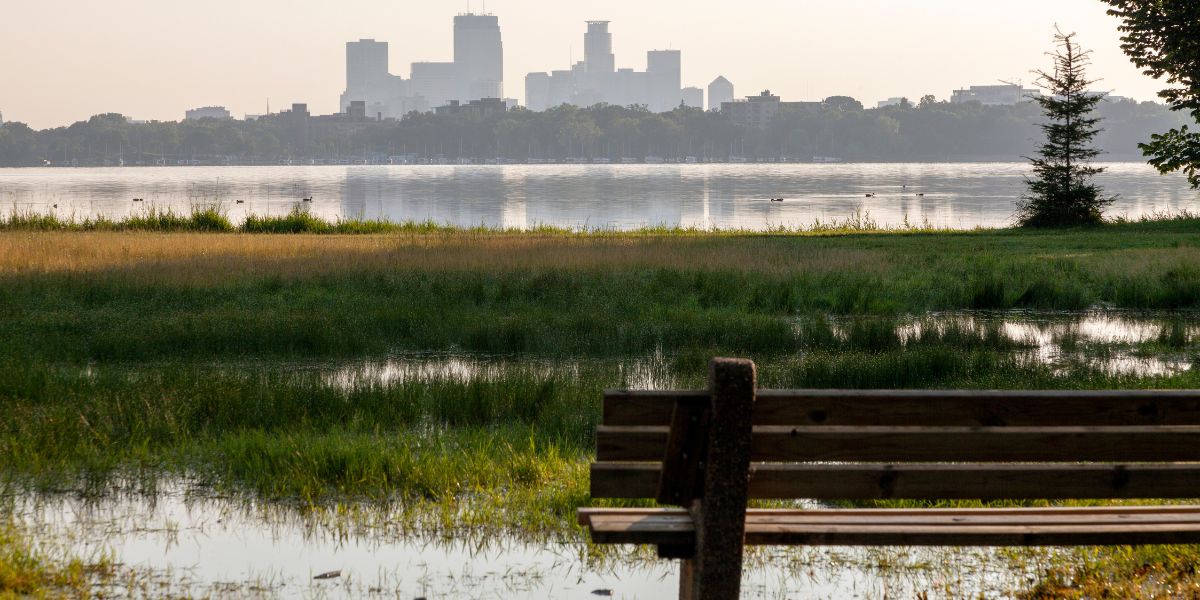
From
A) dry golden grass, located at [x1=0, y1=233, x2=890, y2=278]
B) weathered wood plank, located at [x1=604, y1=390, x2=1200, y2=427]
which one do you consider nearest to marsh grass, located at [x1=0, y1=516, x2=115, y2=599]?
weathered wood plank, located at [x1=604, y1=390, x2=1200, y2=427]

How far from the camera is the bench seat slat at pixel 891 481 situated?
418 cm

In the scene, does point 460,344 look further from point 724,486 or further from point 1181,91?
point 1181,91

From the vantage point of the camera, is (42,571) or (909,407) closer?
(909,407)

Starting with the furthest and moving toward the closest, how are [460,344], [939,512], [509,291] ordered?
[509,291], [460,344], [939,512]

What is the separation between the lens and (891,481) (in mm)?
4176

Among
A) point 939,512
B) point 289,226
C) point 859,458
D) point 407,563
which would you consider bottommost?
point 407,563

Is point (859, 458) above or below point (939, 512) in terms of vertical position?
above

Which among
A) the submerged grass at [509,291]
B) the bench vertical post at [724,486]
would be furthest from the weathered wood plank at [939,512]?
the submerged grass at [509,291]

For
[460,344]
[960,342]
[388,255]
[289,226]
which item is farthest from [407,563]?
[289,226]

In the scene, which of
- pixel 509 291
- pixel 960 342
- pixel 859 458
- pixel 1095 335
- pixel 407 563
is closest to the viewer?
pixel 859 458

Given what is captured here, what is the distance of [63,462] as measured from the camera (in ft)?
24.3

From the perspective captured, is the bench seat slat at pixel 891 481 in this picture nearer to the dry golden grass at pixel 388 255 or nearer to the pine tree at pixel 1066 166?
the dry golden grass at pixel 388 255

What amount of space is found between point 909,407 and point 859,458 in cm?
24

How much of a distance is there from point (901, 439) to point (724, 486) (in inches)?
23.7
